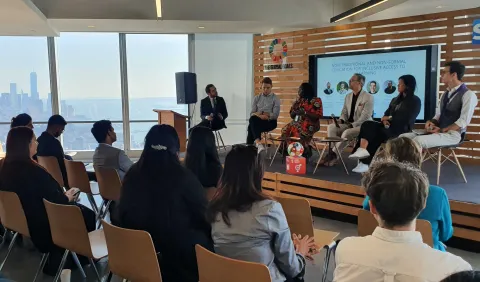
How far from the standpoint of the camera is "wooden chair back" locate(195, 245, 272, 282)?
5.32 ft

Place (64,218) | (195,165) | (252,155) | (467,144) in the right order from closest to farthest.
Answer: (252,155) < (64,218) < (195,165) < (467,144)

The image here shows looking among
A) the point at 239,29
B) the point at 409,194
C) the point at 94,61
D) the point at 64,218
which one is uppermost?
the point at 239,29

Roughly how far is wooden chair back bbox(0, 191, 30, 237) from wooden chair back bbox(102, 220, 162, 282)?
101cm

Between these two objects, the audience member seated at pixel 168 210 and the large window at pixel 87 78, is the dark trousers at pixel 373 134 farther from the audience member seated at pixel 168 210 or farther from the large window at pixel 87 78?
the large window at pixel 87 78

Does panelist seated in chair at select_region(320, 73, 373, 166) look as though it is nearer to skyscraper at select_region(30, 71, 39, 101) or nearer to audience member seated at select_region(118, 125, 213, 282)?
→ audience member seated at select_region(118, 125, 213, 282)

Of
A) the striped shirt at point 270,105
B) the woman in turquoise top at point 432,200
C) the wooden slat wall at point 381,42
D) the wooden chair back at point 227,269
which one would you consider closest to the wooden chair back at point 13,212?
the wooden chair back at point 227,269

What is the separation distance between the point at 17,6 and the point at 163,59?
3892 millimetres

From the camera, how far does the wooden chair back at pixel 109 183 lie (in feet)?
12.4

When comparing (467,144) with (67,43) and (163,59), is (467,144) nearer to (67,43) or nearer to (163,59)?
(163,59)

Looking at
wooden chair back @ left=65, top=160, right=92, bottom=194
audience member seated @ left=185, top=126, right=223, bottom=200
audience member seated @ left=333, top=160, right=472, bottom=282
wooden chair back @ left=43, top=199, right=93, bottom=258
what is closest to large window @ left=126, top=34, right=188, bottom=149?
wooden chair back @ left=65, top=160, right=92, bottom=194

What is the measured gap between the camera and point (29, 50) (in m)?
8.70

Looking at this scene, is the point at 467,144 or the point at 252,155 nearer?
the point at 252,155

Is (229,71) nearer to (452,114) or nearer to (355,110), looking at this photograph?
(355,110)

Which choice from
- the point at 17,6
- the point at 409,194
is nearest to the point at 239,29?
the point at 17,6
